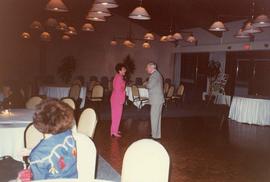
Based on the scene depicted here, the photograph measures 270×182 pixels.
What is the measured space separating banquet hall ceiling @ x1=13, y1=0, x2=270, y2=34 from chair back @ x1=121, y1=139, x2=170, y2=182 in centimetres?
820

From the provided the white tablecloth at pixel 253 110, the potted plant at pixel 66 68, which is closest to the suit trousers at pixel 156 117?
the white tablecloth at pixel 253 110

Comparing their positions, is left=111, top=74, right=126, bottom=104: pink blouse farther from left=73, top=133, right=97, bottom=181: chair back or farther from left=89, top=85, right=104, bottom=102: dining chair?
left=73, top=133, right=97, bottom=181: chair back

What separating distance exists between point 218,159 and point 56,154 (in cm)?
429

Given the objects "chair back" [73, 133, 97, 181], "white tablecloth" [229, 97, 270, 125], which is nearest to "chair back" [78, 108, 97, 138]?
"chair back" [73, 133, 97, 181]

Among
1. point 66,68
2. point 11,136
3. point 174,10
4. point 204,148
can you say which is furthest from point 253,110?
point 66,68

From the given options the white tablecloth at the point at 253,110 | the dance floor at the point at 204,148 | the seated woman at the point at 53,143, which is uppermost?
the seated woman at the point at 53,143

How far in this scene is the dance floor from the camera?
521 cm

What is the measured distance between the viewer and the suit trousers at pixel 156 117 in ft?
22.8

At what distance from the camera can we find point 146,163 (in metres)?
2.58

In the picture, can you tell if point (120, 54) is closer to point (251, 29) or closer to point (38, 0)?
point (38, 0)

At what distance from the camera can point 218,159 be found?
6.03 metres

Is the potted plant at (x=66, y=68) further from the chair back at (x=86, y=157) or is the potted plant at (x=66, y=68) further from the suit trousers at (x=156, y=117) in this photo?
the chair back at (x=86, y=157)

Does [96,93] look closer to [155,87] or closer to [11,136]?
[155,87]

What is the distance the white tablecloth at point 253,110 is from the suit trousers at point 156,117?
3.77 metres
